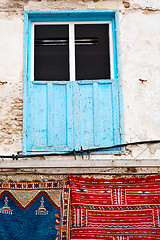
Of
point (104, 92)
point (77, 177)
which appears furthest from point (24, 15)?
point (77, 177)

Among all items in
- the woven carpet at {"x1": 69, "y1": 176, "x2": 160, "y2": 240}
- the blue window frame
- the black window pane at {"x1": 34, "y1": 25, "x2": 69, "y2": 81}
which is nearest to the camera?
the woven carpet at {"x1": 69, "y1": 176, "x2": 160, "y2": 240}

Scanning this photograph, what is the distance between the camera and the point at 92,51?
6961 mm

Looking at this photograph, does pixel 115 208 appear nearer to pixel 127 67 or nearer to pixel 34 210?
pixel 34 210

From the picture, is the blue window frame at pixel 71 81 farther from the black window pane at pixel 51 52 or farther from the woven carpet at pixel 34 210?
the woven carpet at pixel 34 210

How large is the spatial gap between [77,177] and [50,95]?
143cm

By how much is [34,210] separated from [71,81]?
219cm

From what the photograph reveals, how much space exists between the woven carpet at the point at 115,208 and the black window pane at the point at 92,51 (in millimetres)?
1850

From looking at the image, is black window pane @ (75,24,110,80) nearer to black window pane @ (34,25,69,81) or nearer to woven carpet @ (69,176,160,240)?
black window pane @ (34,25,69,81)

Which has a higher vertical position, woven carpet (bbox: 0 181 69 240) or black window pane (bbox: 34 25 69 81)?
black window pane (bbox: 34 25 69 81)

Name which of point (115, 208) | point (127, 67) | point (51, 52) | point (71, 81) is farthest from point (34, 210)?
point (127, 67)

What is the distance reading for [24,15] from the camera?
6938 millimetres

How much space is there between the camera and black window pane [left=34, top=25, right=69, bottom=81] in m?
6.84

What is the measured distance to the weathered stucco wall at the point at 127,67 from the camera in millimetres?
6539

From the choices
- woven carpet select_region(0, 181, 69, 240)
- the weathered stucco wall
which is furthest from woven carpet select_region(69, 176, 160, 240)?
the weathered stucco wall
